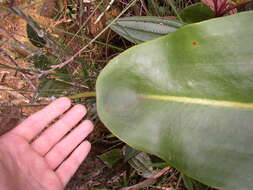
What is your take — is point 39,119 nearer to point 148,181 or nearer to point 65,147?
point 65,147

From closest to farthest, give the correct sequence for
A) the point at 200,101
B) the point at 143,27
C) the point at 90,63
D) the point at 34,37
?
the point at 200,101 → the point at 143,27 → the point at 34,37 → the point at 90,63

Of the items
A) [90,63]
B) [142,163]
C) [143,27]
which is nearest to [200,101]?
[143,27]

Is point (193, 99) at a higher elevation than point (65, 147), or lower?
higher

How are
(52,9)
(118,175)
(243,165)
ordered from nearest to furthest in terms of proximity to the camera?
(243,165), (118,175), (52,9)

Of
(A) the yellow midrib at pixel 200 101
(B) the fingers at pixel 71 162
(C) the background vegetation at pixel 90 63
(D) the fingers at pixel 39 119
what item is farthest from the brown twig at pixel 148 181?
(A) the yellow midrib at pixel 200 101

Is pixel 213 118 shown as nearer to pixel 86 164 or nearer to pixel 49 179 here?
pixel 49 179

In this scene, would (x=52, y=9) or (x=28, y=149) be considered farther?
(x=52, y=9)

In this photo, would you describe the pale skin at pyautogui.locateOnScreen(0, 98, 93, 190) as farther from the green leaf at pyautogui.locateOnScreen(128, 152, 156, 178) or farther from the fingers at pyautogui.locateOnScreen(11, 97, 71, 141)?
the green leaf at pyautogui.locateOnScreen(128, 152, 156, 178)

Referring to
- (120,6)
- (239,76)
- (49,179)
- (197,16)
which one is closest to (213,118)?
(239,76)
